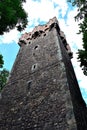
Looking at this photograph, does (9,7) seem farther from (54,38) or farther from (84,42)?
(54,38)

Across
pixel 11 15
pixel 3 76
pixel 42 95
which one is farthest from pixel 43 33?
pixel 11 15

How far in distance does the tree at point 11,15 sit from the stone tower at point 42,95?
4.49m

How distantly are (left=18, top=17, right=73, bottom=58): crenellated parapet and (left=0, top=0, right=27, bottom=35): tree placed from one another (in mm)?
11228

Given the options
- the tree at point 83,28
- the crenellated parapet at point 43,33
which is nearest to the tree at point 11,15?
the tree at point 83,28

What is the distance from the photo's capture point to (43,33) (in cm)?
2170

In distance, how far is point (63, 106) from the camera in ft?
37.1

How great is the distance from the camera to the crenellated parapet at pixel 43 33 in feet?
71.7

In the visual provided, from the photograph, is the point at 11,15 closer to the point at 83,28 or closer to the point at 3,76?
the point at 83,28

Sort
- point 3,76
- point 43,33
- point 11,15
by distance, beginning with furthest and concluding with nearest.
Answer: point 3,76, point 43,33, point 11,15

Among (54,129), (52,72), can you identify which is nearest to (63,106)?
(54,129)

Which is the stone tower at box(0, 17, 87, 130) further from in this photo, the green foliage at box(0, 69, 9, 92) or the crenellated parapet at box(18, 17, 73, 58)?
the green foliage at box(0, 69, 9, 92)

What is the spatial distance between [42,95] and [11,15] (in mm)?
5805

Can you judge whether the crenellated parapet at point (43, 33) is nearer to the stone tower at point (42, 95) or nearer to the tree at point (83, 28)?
the stone tower at point (42, 95)

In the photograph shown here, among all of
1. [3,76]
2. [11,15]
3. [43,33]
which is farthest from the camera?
[3,76]
